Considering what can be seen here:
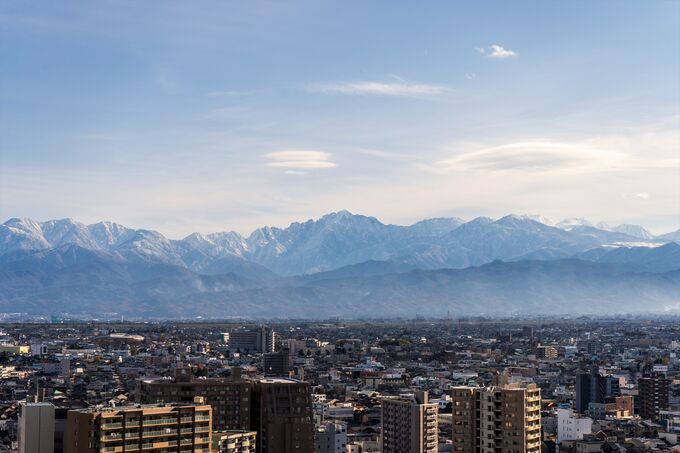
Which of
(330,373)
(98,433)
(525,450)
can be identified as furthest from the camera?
(330,373)

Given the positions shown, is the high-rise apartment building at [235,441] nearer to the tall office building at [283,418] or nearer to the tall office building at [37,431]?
the tall office building at [283,418]

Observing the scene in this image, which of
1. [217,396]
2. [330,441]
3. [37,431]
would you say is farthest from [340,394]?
[37,431]

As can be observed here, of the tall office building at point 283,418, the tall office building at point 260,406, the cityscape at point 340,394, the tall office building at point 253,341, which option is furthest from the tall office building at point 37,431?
the tall office building at point 253,341

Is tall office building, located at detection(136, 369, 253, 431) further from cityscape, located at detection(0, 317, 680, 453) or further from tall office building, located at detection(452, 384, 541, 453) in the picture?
tall office building, located at detection(452, 384, 541, 453)

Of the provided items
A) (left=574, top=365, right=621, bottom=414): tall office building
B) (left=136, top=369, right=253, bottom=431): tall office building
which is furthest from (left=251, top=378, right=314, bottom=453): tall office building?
(left=574, top=365, right=621, bottom=414): tall office building

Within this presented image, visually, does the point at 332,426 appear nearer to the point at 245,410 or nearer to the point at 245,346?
the point at 245,410

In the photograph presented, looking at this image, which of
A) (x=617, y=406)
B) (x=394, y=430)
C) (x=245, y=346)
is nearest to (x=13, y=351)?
(x=245, y=346)
